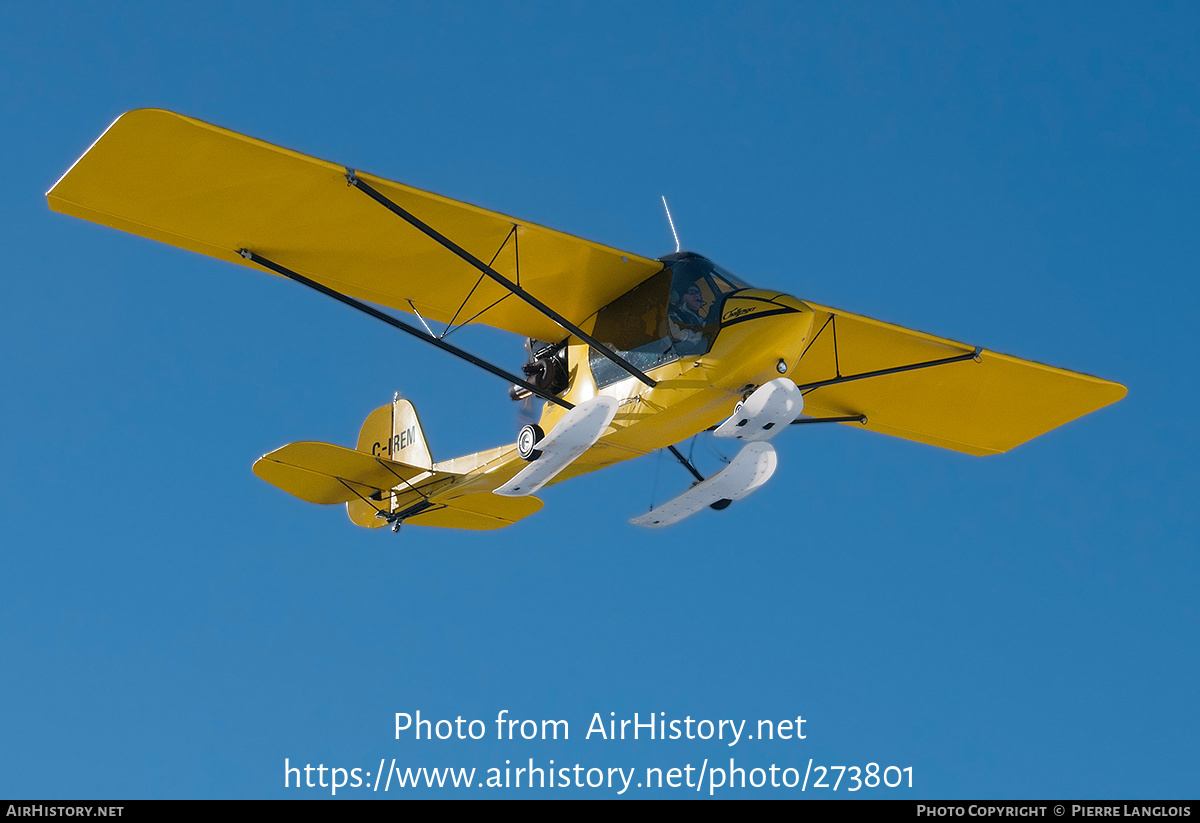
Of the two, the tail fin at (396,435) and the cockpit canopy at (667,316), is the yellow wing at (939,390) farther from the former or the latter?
the tail fin at (396,435)

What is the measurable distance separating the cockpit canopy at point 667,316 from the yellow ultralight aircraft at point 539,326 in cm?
2

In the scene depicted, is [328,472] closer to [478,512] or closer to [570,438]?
[478,512]

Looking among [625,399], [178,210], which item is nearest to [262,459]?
[178,210]

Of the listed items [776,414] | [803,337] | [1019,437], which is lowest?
[776,414]

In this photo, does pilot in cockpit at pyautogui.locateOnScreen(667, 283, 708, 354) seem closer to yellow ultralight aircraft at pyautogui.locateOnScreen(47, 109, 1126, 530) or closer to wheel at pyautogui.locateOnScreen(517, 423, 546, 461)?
yellow ultralight aircraft at pyautogui.locateOnScreen(47, 109, 1126, 530)

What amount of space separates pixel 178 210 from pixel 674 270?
5.05m

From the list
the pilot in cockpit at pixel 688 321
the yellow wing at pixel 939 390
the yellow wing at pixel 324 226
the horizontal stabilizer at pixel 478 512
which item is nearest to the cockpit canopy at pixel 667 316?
the pilot in cockpit at pixel 688 321

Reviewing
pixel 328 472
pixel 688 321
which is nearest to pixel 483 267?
pixel 688 321

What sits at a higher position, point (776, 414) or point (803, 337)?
point (803, 337)

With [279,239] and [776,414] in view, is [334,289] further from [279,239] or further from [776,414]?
[776,414]

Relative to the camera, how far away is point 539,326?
48.5 feet

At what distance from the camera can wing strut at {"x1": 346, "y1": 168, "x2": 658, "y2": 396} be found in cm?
1200

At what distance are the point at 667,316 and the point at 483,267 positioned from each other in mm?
1976

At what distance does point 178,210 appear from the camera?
12477 mm
